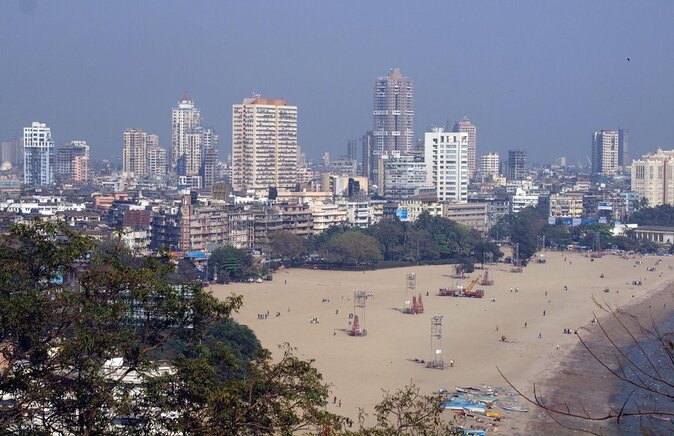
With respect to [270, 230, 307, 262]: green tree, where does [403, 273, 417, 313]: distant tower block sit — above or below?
below

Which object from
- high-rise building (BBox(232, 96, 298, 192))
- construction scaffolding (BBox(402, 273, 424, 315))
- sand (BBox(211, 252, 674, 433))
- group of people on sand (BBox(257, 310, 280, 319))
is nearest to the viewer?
sand (BBox(211, 252, 674, 433))

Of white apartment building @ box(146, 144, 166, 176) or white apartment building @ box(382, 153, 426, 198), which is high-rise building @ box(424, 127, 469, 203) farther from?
white apartment building @ box(146, 144, 166, 176)

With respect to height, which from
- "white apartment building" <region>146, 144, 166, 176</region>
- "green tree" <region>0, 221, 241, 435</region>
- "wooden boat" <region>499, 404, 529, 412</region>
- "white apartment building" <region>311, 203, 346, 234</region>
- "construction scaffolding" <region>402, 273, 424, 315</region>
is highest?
"white apartment building" <region>146, 144, 166, 176</region>

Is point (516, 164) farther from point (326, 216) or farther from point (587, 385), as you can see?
point (587, 385)

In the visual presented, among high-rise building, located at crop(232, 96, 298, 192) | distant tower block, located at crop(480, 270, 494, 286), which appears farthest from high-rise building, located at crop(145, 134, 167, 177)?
distant tower block, located at crop(480, 270, 494, 286)

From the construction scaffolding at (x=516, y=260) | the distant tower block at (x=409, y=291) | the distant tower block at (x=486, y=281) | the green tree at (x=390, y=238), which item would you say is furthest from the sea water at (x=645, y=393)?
the green tree at (x=390, y=238)

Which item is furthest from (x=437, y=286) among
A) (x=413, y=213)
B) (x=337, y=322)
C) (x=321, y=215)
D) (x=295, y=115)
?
(x=295, y=115)
